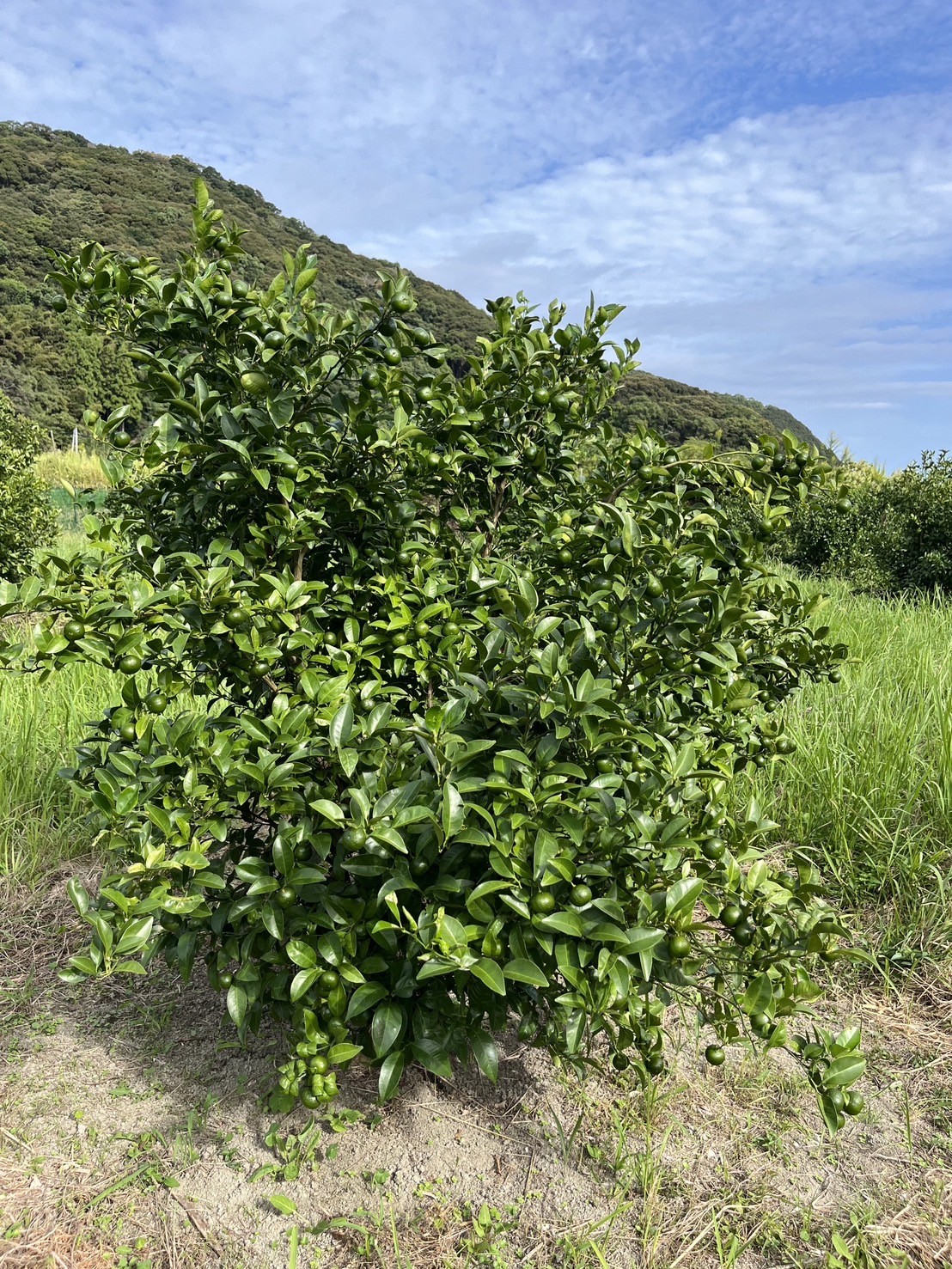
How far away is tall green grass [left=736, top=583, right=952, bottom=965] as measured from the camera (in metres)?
2.82

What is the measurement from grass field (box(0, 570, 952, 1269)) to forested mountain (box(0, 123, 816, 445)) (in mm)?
21188

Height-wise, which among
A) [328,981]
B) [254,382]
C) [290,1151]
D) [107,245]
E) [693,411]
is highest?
[107,245]

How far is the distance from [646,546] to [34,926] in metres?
2.62

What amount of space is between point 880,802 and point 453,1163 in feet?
7.03

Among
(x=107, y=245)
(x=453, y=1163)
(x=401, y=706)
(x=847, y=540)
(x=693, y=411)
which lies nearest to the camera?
(x=453, y=1163)

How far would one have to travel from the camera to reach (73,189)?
45.1m

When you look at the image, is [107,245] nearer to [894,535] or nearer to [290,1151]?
[894,535]

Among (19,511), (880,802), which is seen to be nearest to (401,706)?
(880,802)

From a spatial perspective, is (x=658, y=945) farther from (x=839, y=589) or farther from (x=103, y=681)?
(x=839, y=589)

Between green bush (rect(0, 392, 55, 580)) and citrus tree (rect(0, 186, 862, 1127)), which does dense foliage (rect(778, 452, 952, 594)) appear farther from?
green bush (rect(0, 392, 55, 580))

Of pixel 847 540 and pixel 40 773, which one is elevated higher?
pixel 847 540

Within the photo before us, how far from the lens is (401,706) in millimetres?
2125

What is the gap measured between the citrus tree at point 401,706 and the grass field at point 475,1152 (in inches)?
12.6

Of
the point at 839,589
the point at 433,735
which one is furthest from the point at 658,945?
the point at 839,589
